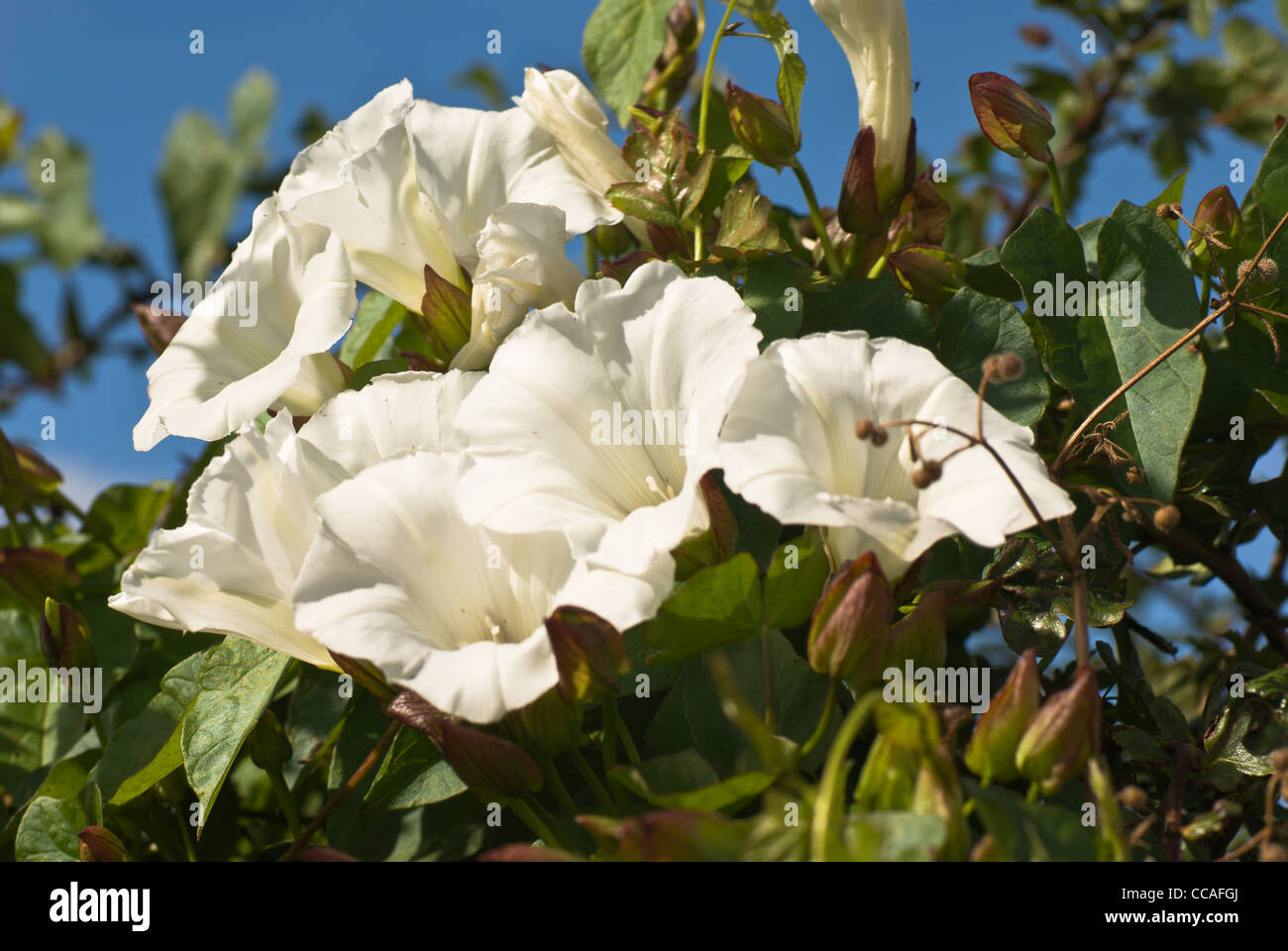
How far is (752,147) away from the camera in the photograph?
40.8 inches

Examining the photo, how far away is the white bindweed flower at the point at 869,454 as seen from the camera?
2.32 feet

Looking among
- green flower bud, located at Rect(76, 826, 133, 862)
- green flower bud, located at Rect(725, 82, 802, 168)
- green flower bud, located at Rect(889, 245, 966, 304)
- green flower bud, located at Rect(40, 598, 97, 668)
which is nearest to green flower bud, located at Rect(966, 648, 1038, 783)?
green flower bud, located at Rect(889, 245, 966, 304)

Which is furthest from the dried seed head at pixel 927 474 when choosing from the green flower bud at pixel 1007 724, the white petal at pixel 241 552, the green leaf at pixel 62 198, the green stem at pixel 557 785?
the green leaf at pixel 62 198

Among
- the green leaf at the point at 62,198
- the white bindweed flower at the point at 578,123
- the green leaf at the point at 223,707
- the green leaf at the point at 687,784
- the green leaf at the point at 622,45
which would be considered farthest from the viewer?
the green leaf at the point at 62,198

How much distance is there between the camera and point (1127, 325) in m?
0.99

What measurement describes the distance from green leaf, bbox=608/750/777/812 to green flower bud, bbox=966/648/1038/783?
0.13 m

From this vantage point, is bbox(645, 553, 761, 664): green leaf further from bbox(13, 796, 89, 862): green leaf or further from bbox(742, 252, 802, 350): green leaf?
bbox(13, 796, 89, 862): green leaf

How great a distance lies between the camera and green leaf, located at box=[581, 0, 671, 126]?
1.20 metres

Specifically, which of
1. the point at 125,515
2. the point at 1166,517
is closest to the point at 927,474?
the point at 1166,517

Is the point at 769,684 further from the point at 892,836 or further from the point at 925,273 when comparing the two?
the point at 925,273

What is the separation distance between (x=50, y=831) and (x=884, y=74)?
1.03m

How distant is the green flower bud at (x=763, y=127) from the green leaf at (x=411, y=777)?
60 centimetres

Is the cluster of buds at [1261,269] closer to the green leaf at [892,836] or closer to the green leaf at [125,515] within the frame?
the green leaf at [892,836]
